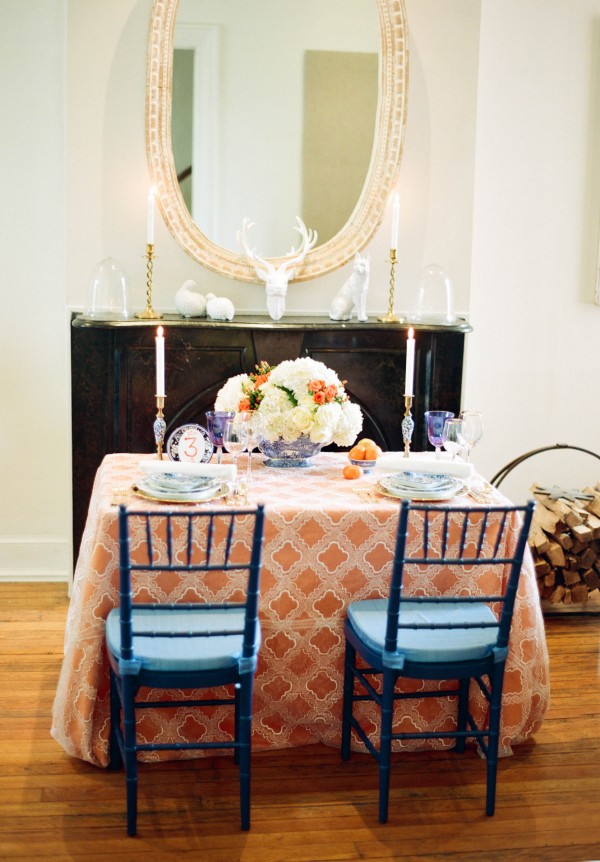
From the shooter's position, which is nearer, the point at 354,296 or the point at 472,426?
the point at 472,426

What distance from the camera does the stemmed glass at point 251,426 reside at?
3.19 metres

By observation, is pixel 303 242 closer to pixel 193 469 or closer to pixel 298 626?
pixel 193 469

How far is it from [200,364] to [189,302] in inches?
9.8

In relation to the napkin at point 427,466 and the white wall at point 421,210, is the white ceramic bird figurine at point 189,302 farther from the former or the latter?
the napkin at point 427,466

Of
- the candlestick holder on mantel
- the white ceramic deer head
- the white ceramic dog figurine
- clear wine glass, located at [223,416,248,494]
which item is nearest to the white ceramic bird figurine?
the white ceramic deer head

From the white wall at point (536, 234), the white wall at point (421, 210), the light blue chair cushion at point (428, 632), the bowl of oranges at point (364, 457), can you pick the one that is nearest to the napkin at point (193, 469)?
the bowl of oranges at point (364, 457)

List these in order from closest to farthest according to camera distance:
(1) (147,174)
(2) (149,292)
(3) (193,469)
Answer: (3) (193,469)
(2) (149,292)
(1) (147,174)

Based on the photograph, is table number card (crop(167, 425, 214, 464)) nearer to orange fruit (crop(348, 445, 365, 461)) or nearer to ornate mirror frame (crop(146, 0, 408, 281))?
orange fruit (crop(348, 445, 365, 461))

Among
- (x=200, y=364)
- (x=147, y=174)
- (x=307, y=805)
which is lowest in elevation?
(x=307, y=805)

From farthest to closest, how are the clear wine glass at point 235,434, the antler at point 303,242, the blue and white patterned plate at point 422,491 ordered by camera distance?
the antler at point 303,242 < the clear wine glass at point 235,434 < the blue and white patterned plate at point 422,491

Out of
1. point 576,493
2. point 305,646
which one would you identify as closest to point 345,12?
point 576,493

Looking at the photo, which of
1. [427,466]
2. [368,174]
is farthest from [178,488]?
[368,174]

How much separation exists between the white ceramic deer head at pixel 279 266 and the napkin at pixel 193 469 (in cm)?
113

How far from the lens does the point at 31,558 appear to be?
4551mm
